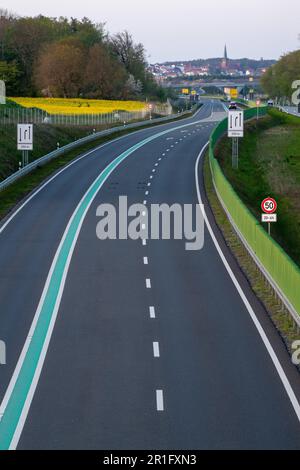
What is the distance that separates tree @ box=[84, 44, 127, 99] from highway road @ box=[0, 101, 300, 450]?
97.9 m

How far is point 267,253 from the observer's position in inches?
1105

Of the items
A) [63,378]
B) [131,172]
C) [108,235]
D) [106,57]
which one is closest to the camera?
[63,378]

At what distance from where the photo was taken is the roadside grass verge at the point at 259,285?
75.8 feet

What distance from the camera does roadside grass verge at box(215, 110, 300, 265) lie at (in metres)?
45.5

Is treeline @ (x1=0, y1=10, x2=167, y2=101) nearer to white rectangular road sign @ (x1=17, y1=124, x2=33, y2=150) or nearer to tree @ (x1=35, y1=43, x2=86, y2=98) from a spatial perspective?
tree @ (x1=35, y1=43, x2=86, y2=98)

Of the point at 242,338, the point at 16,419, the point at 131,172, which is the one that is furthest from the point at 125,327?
the point at 131,172

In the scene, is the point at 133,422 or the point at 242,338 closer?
the point at 133,422

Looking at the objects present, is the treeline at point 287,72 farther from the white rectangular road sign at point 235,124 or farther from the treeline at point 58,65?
the white rectangular road sign at point 235,124

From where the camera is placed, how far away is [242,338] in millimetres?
22578

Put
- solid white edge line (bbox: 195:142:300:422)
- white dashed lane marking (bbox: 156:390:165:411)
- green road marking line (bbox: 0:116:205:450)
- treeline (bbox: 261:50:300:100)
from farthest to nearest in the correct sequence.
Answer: treeline (bbox: 261:50:300:100), solid white edge line (bbox: 195:142:300:422), white dashed lane marking (bbox: 156:390:165:411), green road marking line (bbox: 0:116:205:450)

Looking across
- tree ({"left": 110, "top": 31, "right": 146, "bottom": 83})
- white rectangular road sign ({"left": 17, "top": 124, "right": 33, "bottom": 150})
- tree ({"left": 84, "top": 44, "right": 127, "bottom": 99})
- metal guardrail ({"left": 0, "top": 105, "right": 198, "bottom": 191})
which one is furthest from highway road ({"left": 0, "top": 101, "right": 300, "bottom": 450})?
tree ({"left": 110, "top": 31, "right": 146, "bottom": 83})

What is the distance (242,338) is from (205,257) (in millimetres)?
10321

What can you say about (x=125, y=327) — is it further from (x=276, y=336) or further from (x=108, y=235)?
(x=108, y=235)

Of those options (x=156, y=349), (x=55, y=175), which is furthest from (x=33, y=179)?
(x=156, y=349)
